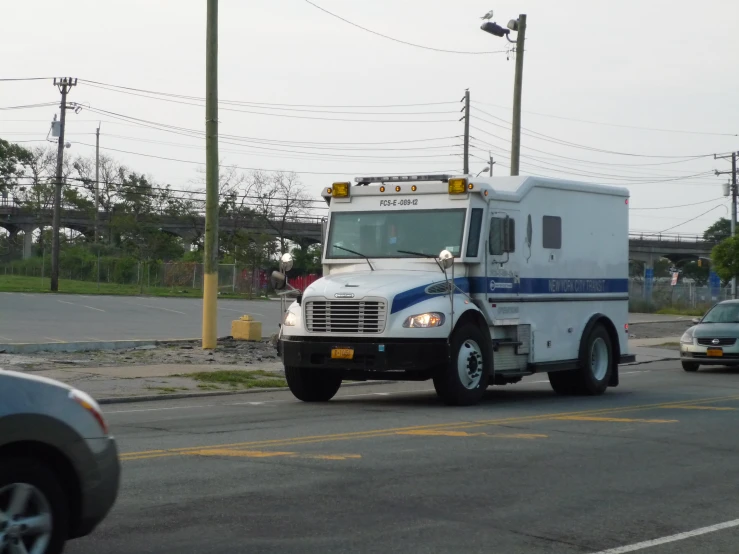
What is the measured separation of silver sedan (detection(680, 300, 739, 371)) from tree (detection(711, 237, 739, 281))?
23677 millimetres

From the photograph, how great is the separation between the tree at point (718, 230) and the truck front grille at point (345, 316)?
355ft

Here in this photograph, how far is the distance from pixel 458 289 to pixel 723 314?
38.1 feet

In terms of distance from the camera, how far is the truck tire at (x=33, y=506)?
5.33 metres

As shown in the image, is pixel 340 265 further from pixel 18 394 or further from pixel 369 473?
pixel 18 394

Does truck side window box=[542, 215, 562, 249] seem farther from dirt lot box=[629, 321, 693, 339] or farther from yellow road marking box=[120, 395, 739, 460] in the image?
dirt lot box=[629, 321, 693, 339]

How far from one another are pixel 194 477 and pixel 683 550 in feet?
12.9

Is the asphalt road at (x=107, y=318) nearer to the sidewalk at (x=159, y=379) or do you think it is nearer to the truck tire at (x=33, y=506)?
the sidewalk at (x=159, y=379)

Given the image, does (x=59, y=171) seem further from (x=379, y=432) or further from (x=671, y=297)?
(x=379, y=432)

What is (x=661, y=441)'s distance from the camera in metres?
11.7

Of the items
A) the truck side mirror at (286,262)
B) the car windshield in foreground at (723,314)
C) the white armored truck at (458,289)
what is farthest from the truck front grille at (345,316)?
the car windshield in foreground at (723,314)

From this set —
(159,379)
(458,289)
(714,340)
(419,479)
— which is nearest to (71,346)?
(159,379)

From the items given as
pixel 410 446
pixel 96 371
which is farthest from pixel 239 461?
pixel 96 371

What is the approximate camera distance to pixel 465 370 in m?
14.6

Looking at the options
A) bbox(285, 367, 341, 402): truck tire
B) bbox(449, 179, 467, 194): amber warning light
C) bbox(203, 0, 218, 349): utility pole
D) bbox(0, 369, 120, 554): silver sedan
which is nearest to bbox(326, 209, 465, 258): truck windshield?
bbox(449, 179, 467, 194): amber warning light
